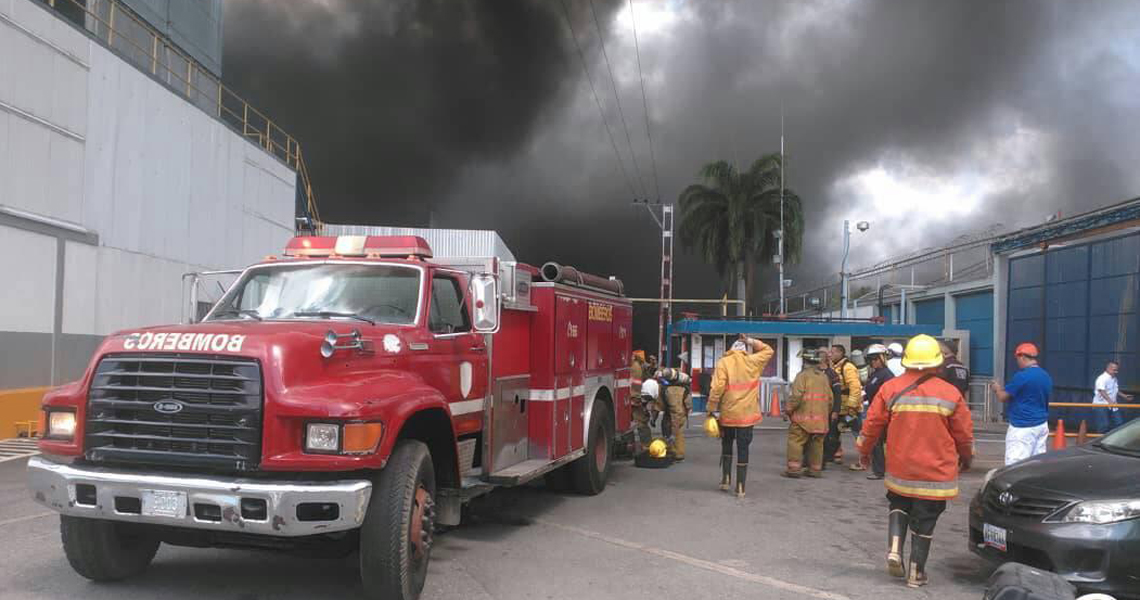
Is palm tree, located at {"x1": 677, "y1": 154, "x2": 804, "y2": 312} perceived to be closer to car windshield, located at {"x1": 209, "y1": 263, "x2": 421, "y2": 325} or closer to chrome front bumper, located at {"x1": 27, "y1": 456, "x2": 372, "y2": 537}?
car windshield, located at {"x1": 209, "y1": 263, "x2": 421, "y2": 325}

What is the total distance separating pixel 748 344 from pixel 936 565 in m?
3.64

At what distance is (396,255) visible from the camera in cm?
662

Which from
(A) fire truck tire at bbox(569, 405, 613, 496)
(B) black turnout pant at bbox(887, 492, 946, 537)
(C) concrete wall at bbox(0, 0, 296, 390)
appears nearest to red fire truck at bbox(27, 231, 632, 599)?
(A) fire truck tire at bbox(569, 405, 613, 496)

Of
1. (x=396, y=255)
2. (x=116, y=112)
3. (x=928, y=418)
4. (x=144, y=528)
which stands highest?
(x=116, y=112)

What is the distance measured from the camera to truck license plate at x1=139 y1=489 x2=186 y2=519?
14.6ft

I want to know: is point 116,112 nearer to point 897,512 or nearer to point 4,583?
point 4,583

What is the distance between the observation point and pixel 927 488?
230 inches

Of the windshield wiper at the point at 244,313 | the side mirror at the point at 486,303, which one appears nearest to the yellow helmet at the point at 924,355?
the side mirror at the point at 486,303

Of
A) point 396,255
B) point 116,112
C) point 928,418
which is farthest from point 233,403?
point 116,112

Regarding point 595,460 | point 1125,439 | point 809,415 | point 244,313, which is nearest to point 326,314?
point 244,313

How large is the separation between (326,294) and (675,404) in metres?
7.29

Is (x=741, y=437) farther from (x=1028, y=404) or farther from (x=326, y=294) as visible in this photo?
(x=326, y=294)

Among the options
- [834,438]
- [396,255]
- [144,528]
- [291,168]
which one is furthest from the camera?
[291,168]

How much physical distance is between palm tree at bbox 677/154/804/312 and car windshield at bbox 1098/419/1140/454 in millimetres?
34080
